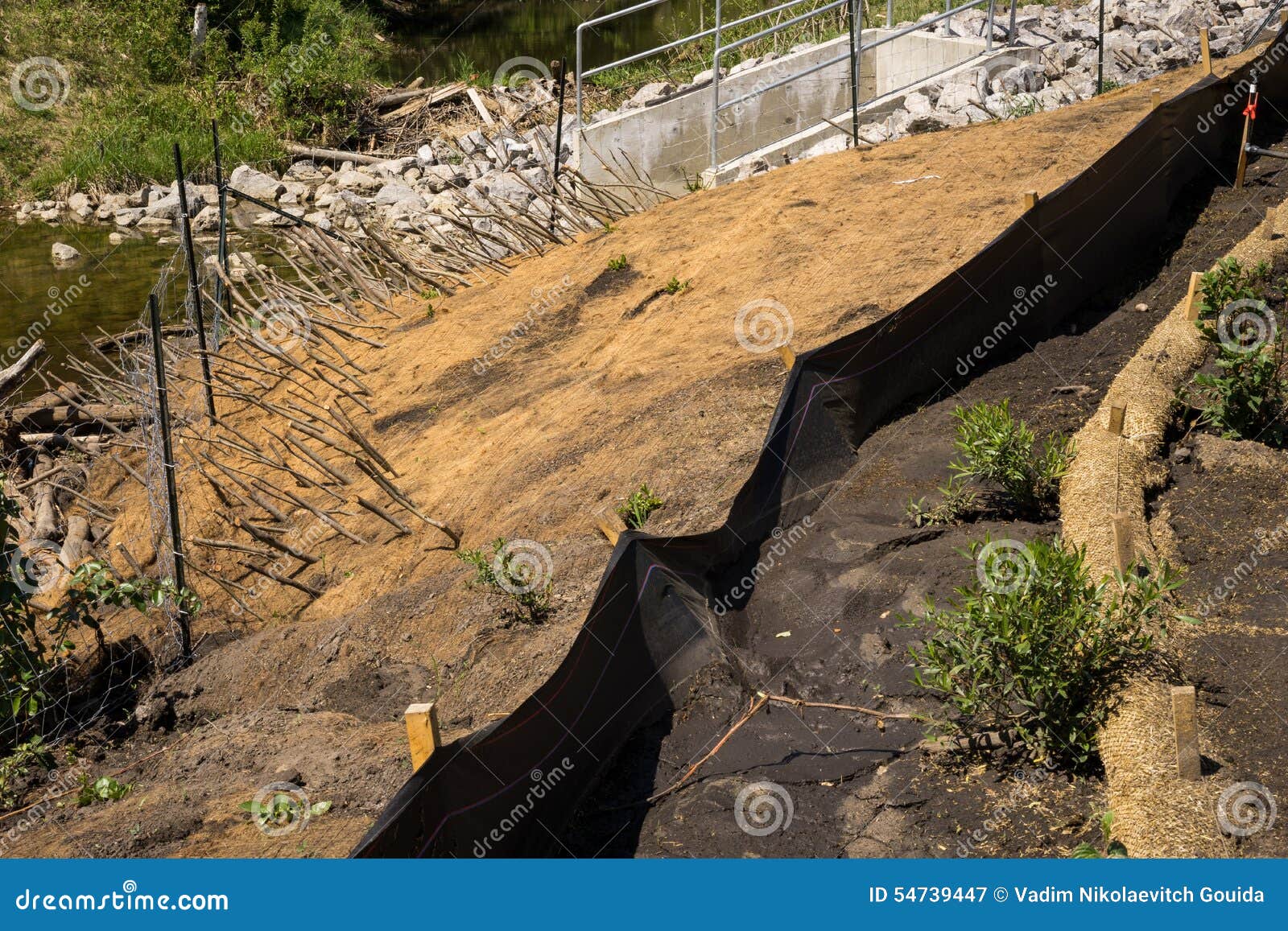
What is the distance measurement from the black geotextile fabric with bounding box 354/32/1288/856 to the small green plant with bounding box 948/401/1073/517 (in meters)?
0.86

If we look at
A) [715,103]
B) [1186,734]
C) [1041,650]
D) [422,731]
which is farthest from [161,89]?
[1186,734]

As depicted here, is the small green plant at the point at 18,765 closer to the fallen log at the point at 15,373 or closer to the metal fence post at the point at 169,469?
the metal fence post at the point at 169,469

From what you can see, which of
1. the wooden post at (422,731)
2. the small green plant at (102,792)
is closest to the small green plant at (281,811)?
the small green plant at (102,792)

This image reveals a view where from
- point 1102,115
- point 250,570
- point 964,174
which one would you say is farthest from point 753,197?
point 250,570

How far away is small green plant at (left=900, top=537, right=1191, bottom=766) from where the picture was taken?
15.6 feet

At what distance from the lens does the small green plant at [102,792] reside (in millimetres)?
5762

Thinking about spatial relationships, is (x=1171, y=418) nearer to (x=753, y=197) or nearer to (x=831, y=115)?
(x=753, y=197)

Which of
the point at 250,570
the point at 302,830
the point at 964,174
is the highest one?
the point at 964,174

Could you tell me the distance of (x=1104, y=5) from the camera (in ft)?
51.1

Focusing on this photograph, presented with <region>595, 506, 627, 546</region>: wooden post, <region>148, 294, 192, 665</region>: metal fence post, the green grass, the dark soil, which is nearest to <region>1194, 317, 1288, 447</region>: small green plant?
the dark soil

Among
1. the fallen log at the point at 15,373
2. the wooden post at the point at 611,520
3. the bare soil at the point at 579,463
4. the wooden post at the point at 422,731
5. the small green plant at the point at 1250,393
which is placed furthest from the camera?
the fallen log at the point at 15,373

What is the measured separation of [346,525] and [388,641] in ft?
5.56

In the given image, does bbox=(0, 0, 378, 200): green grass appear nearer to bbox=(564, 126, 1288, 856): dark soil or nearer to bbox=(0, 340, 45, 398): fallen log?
bbox=(0, 340, 45, 398): fallen log

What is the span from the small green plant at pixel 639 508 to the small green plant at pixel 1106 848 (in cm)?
315
